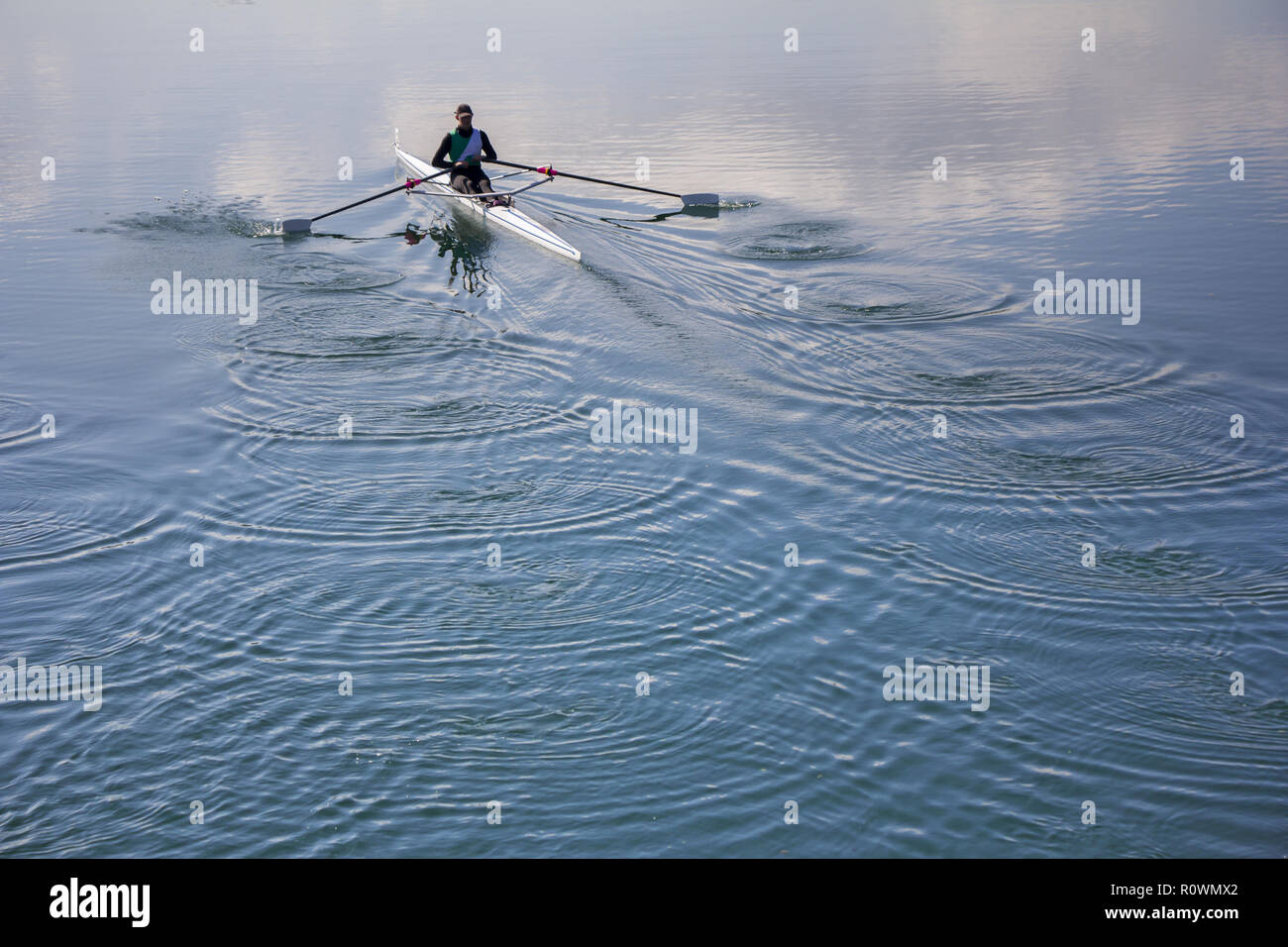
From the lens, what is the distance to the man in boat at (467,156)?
71.8ft

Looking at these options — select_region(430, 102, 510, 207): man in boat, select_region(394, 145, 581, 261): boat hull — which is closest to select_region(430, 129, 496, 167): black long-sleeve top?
select_region(430, 102, 510, 207): man in boat

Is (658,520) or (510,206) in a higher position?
(510,206)

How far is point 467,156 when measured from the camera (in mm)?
22078

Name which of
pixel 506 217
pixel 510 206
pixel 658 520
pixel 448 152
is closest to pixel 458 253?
pixel 506 217

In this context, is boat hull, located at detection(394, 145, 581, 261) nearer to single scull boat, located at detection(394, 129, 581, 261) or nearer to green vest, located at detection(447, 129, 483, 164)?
single scull boat, located at detection(394, 129, 581, 261)

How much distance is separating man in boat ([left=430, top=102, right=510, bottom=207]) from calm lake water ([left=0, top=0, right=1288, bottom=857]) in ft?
2.91

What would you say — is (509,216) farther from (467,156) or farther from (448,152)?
(448,152)

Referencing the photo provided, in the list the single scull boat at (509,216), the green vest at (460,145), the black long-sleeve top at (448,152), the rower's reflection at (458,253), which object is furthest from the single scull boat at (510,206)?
the rower's reflection at (458,253)

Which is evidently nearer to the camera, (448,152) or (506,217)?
(506,217)

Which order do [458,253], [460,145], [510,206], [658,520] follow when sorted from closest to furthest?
[658,520] → [458,253] → [510,206] → [460,145]

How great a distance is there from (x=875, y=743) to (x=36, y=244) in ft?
63.2

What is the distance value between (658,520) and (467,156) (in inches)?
520

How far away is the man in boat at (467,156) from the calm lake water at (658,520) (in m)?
0.89

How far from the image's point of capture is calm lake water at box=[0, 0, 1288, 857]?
25.8ft
